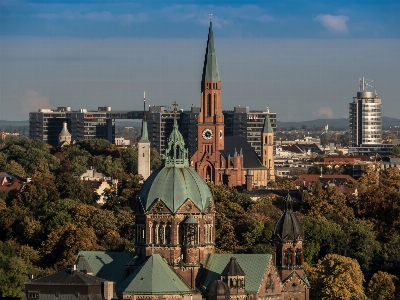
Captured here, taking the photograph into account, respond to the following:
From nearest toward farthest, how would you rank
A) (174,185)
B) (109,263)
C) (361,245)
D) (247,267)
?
(174,185), (247,267), (109,263), (361,245)

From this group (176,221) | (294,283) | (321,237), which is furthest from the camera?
(321,237)

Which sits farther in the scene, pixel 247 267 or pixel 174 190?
pixel 247 267

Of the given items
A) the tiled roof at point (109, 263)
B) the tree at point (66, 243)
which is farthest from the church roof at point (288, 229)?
the tree at point (66, 243)

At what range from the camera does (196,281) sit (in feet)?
406

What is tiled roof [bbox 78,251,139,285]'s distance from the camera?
4995 inches

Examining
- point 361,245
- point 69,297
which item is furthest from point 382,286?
point 69,297

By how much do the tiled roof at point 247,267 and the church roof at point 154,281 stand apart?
2.68 meters

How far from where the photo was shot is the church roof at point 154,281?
392 feet

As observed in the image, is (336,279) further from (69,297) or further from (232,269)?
(69,297)

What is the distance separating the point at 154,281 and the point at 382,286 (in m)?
36.6

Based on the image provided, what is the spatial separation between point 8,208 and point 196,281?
2645 inches

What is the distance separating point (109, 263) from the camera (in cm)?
12875

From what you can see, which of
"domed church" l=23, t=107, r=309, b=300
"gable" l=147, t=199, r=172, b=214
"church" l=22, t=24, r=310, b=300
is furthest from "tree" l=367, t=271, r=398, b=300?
"gable" l=147, t=199, r=172, b=214

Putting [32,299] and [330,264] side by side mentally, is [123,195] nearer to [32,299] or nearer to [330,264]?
[330,264]
